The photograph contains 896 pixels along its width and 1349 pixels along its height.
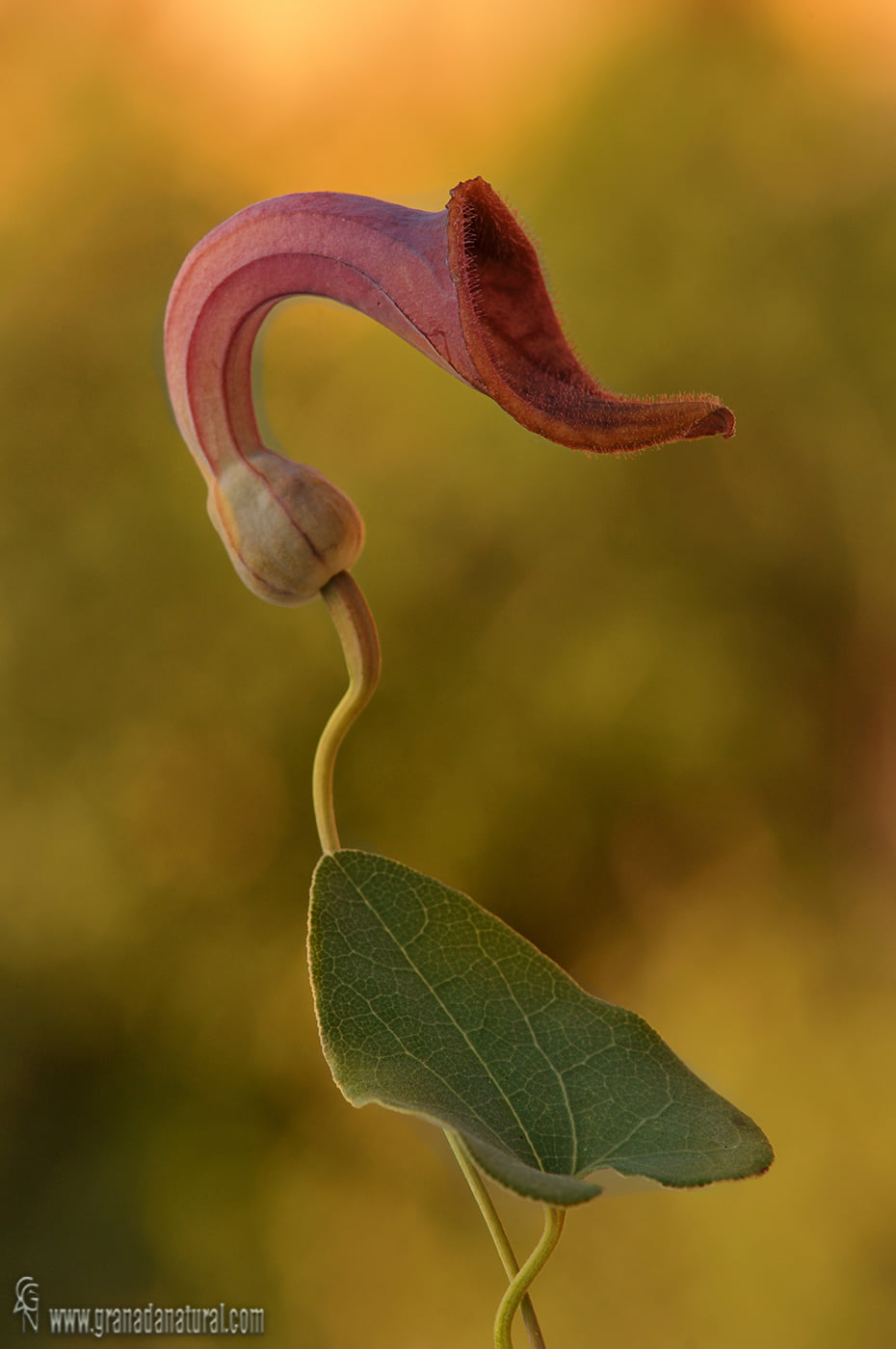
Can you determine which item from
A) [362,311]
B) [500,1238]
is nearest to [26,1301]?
[500,1238]

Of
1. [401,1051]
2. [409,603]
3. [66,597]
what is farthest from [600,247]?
[401,1051]

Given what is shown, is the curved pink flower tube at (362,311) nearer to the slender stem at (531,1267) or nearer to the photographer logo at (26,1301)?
the slender stem at (531,1267)

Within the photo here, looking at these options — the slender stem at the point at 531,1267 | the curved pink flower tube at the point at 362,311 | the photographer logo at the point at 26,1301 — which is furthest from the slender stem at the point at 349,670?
the photographer logo at the point at 26,1301

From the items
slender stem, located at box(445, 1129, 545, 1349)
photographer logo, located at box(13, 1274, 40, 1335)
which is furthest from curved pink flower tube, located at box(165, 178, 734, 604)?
photographer logo, located at box(13, 1274, 40, 1335)

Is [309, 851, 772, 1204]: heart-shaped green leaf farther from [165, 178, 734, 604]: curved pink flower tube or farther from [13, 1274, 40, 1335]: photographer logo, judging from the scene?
[13, 1274, 40, 1335]: photographer logo

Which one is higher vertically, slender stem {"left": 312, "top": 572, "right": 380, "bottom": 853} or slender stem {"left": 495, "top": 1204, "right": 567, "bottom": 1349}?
slender stem {"left": 312, "top": 572, "right": 380, "bottom": 853}

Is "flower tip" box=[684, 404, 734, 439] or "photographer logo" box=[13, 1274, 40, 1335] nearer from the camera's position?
"flower tip" box=[684, 404, 734, 439]
